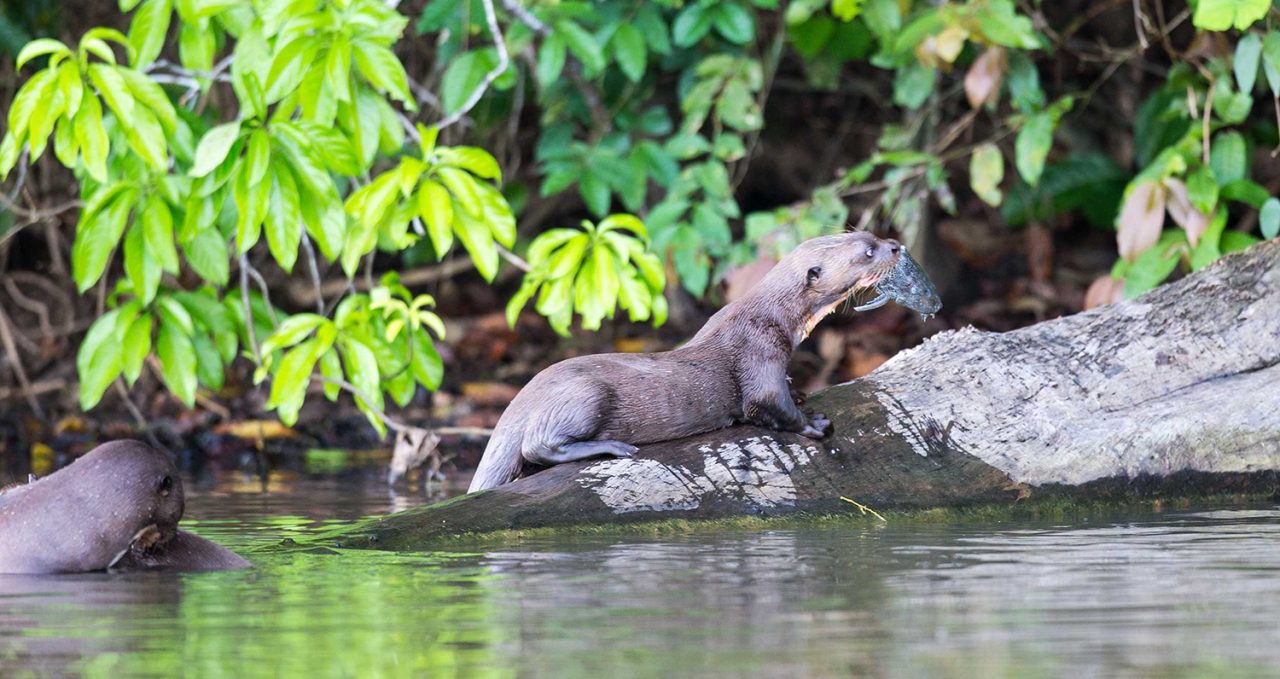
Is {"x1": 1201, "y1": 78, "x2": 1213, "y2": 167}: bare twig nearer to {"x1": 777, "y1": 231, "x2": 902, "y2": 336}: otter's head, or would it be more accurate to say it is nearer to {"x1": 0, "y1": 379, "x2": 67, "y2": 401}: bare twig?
{"x1": 777, "y1": 231, "x2": 902, "y2": 336}: otter's head

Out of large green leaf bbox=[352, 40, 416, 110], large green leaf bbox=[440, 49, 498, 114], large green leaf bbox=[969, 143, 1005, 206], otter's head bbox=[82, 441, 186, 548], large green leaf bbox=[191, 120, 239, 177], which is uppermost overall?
large green leaf bbox=[440, 49, 498, 114]

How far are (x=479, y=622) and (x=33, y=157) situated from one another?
7.89ft

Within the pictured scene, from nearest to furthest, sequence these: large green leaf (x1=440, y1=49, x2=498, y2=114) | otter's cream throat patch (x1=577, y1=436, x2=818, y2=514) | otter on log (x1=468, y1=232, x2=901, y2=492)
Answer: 1. otter's cream throat patch (x1=577, y1=436, x2=818, y2=514)
2. otter on log (x1=468, y1=232, x2=901, y2=492)
3. large green leaf (x1=440, y1=49, x2=498, y2=114)

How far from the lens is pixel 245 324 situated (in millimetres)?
6113

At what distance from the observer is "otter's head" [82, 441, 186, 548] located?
3.60m

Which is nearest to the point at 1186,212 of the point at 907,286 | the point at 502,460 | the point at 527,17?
the point at 907,286

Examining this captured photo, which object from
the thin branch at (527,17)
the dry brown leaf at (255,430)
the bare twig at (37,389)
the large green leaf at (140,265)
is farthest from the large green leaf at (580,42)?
the bare twig at (37,389)

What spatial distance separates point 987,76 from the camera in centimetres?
648

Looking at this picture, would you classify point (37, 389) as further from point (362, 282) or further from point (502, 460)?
point (502, 460)

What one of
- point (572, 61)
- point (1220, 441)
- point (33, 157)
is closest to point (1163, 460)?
point (1220, 441)

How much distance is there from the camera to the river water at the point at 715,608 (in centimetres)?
250

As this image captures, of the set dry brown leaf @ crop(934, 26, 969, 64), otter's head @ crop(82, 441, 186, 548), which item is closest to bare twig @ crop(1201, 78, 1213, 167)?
dry brown leaf @ crop(934, 26, 969, 64)

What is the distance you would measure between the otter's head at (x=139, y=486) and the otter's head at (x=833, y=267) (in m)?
1.90

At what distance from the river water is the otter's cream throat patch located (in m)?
0.12
